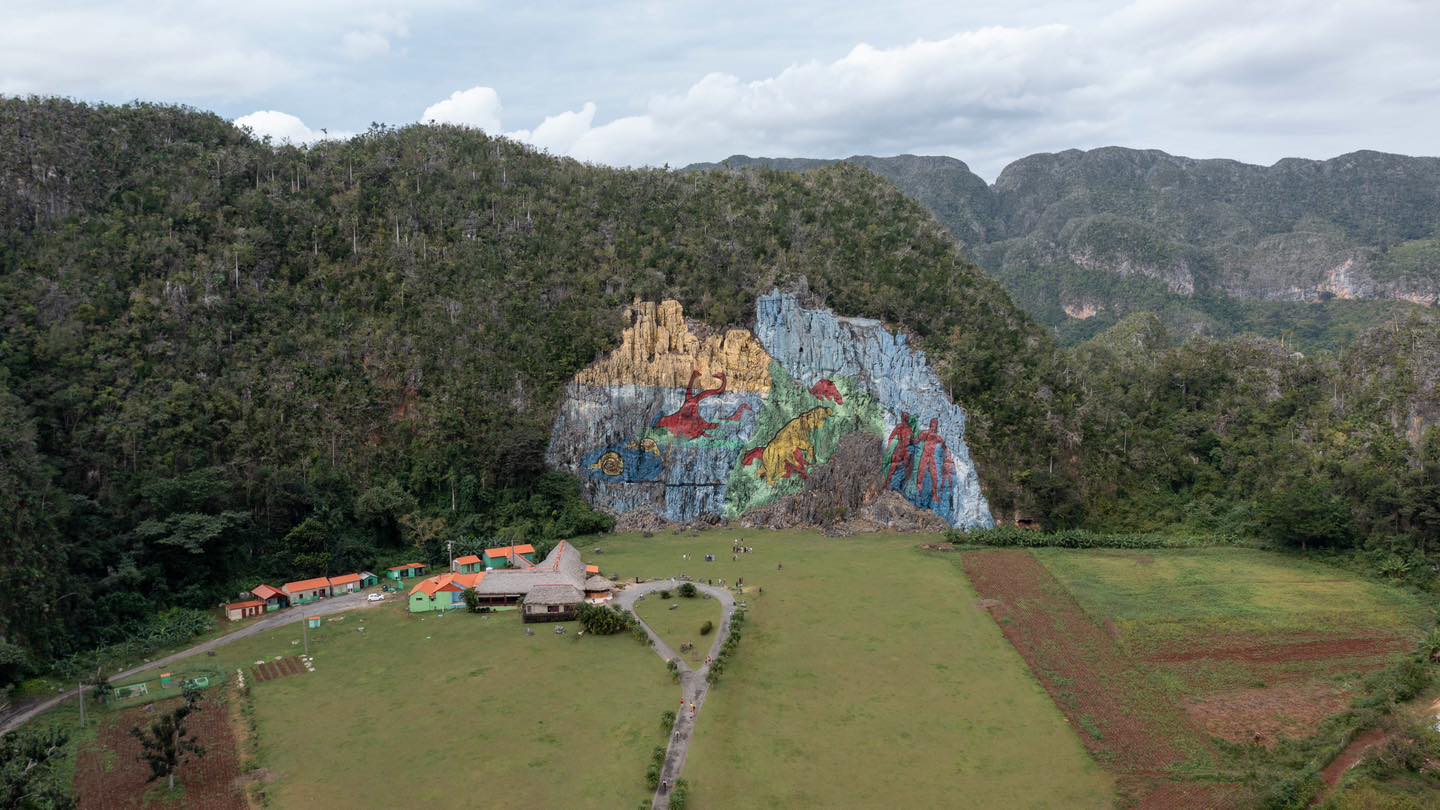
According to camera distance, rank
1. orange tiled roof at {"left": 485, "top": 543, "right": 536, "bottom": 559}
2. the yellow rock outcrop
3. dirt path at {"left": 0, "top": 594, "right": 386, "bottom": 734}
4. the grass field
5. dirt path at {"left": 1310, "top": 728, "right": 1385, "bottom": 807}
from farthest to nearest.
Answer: the yellow rock outcrop < orange tiled roof at {"left": 485, "top": 543, "right": 536, "bottom": 559} < dirt path at {"left": 0, "top": 594, "right": 386, "bottom": 734} < the grass field < dirt path at {"left": 1310, "top": 728, "right": 1385, "bottom": 807}

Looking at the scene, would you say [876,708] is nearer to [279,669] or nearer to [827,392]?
[279,669]

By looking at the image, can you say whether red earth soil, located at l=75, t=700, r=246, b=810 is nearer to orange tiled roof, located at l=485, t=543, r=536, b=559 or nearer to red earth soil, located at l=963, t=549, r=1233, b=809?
orange tiled roof, located at l=485, t=543, r=536, b=559

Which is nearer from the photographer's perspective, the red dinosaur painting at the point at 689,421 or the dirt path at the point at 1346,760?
the dirt path at the point at 1346,760

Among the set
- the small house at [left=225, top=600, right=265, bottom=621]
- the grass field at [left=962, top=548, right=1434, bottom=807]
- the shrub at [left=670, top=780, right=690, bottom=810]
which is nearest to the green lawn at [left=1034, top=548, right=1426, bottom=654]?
the grass field at [left=962, top=548, right=1434, bottom=807]

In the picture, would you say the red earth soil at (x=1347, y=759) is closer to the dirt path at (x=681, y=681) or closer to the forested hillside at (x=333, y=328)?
the dirt path at (x=681, y=681)

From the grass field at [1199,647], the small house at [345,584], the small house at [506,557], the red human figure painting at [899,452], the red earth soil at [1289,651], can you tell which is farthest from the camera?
the red human figure painting at [899,452]

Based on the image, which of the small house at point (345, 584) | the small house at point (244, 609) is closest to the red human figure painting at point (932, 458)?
the small house at point (345, 584)

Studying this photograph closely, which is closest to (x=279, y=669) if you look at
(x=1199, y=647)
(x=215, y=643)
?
(x=215, y=643)

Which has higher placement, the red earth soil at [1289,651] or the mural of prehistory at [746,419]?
the mural of prehistory at [746,419]
